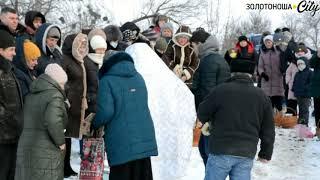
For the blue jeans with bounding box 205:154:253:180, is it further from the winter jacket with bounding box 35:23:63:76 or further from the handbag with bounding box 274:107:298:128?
the handbag with bounding box 274:107:298:128

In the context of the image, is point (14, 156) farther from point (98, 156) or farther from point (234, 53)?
point (234, 53)

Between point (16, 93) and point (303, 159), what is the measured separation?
206 inches

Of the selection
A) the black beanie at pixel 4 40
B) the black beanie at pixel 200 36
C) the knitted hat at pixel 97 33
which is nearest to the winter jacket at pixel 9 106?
the black beanie at pixel 4 40

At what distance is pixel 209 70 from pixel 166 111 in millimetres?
1126

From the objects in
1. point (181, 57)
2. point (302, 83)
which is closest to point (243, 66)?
point (181, 57)

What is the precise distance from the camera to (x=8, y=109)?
4.51 meters

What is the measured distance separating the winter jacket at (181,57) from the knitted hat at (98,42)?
1757 mm

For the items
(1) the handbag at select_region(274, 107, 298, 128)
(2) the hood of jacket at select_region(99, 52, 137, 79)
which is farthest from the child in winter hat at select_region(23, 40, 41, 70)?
(1) the handbag at select_region(274, 107, 298, 128)

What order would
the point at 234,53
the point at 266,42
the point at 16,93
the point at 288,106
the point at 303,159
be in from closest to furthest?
the point at 16,93 → the point at 303,159 → the point at 234,53 → the point at 266,42 → the point at 288,106

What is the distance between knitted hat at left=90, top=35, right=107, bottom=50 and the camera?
5.94 m

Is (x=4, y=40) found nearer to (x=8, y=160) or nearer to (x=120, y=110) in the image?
(x=8, y=160)

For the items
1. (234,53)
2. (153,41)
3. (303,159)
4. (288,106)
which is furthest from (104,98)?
(288,106)

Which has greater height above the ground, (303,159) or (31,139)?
(31,139)

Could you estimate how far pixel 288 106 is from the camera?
38.5 feet
